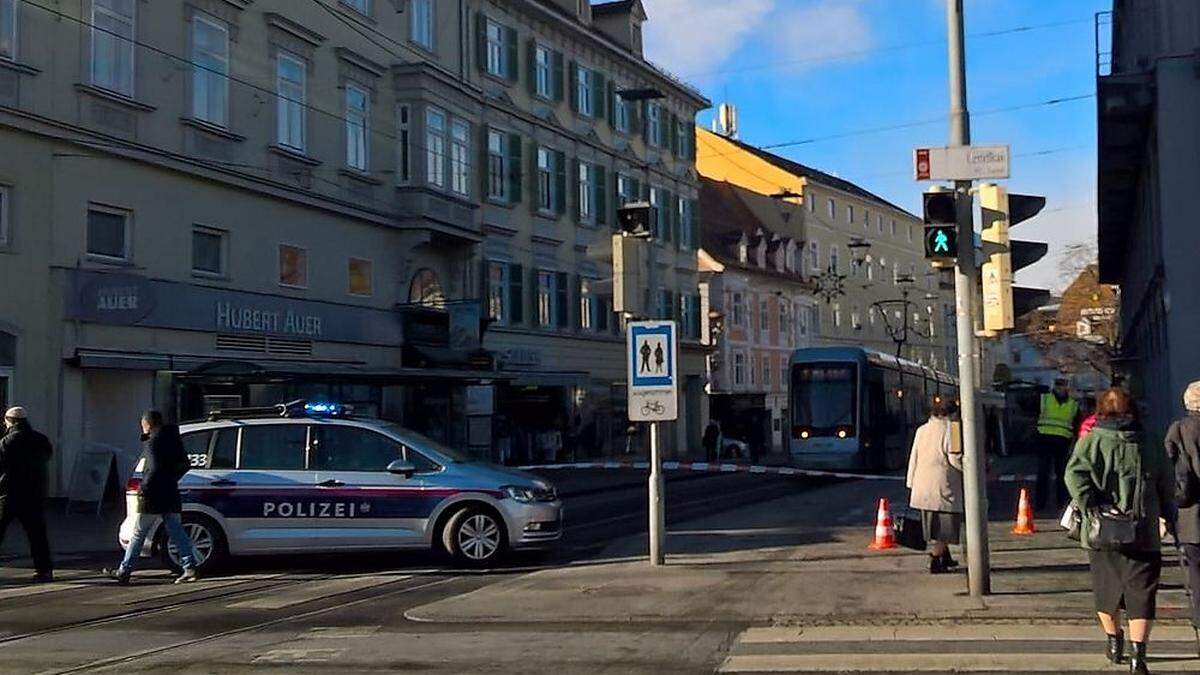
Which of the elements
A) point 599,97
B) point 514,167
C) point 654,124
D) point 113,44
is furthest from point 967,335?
point 654,124

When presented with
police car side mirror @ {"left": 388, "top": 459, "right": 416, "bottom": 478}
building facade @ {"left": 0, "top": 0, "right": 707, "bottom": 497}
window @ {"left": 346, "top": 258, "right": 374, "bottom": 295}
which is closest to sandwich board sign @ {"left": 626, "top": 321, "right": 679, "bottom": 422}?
building facade @ {"left": 0, "top": 0, "right": 707, "bottom": 497}

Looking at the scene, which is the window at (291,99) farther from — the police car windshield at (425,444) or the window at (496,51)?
the police car windshield at (425,444)

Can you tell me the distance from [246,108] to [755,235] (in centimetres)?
4626

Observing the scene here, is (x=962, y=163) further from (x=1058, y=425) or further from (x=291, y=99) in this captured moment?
(x=291, y=99)

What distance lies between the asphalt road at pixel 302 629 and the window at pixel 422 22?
73.4 ft

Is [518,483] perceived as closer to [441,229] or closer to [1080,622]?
[1080,622]

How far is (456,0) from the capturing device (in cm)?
3841

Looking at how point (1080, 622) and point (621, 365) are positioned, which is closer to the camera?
point (1080, 622)

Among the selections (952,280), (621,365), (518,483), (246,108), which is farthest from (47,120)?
(621,365)

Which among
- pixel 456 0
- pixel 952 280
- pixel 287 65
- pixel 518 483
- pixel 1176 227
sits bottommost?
pixel 518 483

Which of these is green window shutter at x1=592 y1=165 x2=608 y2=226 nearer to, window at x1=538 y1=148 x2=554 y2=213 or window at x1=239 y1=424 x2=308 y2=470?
window at x1=538 y1=148 x2=554 y2=213

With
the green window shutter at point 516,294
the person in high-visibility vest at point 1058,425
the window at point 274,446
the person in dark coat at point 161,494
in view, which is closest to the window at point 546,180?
the green window shutter at point 516,294

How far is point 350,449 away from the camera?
592 inches

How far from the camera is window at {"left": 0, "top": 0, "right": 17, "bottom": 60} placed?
22625 millimetres
